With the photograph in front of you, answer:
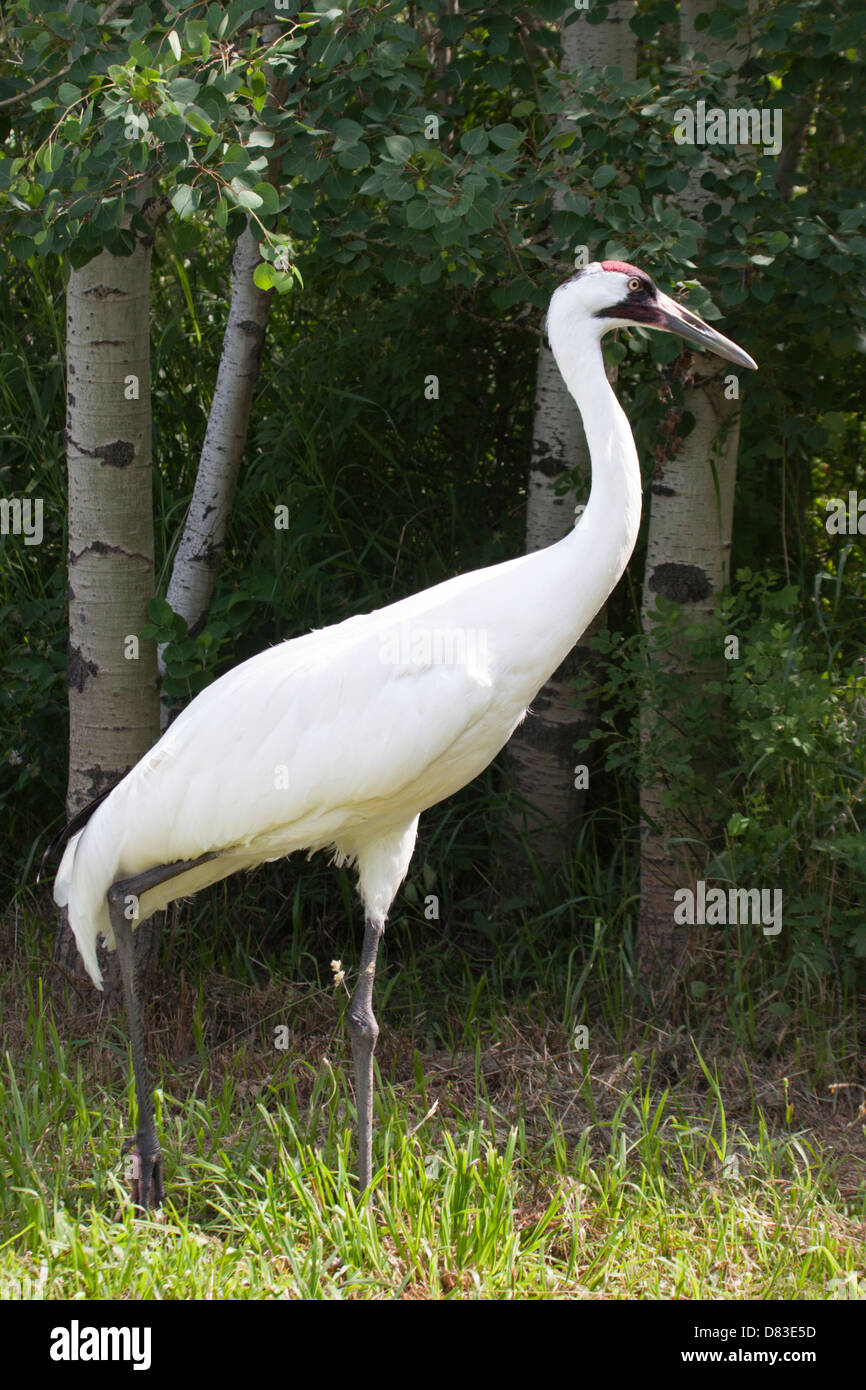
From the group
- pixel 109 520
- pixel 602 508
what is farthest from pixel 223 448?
pixel 602 508

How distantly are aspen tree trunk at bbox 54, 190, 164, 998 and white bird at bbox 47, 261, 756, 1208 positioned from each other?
68cm

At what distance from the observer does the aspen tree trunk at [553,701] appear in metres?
4.28

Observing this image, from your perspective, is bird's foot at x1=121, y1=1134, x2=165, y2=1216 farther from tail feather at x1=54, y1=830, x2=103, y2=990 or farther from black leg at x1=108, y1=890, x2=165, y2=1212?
tail feather at x1=54, y1=830, x2=103, y2=990

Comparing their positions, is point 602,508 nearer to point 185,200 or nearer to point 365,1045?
point 185,200

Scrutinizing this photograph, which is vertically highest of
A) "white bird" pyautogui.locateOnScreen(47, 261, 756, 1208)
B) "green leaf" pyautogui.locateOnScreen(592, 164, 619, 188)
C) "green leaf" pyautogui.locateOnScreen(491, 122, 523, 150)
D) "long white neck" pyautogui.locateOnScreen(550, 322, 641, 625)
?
"green leaf" pyautogui.locateOnScreen(491, 122, 523, 150)

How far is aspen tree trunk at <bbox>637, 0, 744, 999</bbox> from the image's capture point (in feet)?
12.9

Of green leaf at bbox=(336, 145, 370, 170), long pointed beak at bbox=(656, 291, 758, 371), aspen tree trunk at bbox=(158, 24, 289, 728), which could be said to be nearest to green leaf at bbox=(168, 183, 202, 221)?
green leaf at bbox=(336, 145, 370, 170)

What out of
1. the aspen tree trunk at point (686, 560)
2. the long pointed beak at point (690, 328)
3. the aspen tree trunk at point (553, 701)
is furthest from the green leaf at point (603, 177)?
the aspen tree trunk at point (553, 701)

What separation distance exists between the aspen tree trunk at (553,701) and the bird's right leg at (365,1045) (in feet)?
3.31

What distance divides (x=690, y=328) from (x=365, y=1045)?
6.27 feet

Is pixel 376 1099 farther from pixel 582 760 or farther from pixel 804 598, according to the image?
pixel 804 598

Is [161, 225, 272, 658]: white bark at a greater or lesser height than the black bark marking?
greater

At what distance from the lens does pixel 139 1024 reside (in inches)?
133
